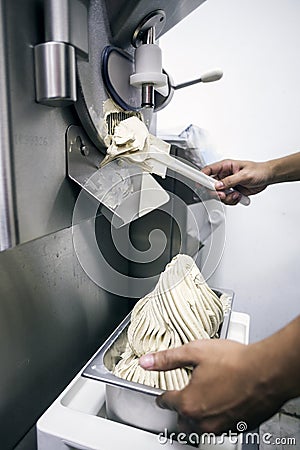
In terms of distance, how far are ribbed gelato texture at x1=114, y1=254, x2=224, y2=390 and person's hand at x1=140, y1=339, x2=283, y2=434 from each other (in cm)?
→ 10

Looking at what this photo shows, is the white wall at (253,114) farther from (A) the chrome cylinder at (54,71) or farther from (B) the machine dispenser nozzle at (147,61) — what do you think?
(A) the chrome cylinder at (54,71)

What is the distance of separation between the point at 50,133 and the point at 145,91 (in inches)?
7.7

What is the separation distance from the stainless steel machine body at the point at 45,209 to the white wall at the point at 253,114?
1.79 feet

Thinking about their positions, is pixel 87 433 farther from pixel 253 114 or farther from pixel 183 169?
pixel 253 114

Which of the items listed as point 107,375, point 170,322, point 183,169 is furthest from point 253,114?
point 107,375

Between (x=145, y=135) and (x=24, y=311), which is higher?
(x=145, y=135)

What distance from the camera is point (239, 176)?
0.71 m

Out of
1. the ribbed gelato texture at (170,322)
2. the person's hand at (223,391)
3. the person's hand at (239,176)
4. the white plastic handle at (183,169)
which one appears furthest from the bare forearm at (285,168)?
the person's hand at (223,391)

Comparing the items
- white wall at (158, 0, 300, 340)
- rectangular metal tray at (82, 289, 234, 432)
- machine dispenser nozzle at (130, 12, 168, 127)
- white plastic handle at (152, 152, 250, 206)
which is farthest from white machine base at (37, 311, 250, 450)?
white wall at (158, 0, 300, 340)

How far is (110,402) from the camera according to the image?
44cm

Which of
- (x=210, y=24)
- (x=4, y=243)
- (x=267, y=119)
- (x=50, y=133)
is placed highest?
(x=210, y=24)

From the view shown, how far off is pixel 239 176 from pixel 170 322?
37 centimetres

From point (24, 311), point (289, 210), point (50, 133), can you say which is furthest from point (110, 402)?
point (289, 210)

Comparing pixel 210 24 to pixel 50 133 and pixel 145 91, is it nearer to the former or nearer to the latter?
pixel 145 91
